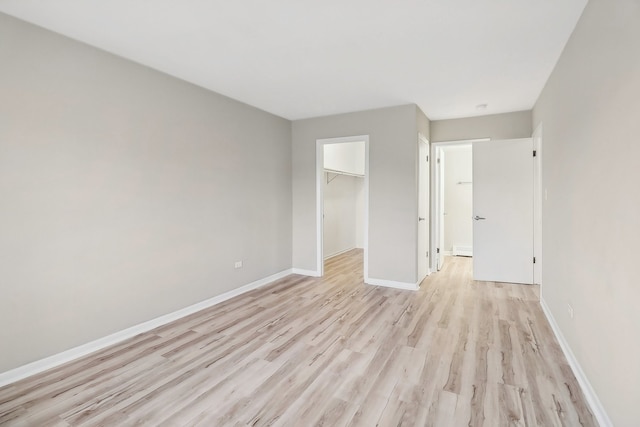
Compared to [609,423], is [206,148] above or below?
above

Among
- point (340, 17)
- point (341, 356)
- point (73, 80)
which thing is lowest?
point (341, 356)

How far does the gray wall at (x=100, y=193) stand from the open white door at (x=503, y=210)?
3.48m

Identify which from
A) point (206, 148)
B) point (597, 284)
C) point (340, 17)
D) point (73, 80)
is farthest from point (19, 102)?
point (597, 284)

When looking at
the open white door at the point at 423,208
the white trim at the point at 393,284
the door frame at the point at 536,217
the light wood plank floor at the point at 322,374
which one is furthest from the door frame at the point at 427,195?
the door frame at the point at 536,217

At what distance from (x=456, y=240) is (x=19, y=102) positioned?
7.10 metres

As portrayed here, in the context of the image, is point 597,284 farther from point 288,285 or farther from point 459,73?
point 288,285

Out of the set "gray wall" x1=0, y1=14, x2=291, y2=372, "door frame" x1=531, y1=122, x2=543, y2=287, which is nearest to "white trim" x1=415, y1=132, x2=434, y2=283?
"door frame" x1=531, y1=122, x2=543, y2=287

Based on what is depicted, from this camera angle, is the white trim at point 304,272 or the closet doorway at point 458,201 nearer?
the white trim at point 304,272

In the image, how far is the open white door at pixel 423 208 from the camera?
449 cm

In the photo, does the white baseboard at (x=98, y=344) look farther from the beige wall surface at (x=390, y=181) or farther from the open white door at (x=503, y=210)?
the open white door at (x=503, y=210)

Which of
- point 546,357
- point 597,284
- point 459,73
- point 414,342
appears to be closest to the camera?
point 597,284

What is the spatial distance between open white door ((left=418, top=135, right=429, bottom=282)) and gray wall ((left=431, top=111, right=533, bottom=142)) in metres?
0.42

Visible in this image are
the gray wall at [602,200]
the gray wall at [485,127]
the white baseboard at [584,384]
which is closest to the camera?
the gray wall at [602,200]

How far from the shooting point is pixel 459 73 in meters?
3.14
